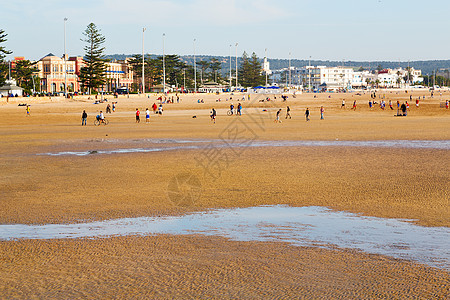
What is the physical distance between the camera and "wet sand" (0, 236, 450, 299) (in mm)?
6652

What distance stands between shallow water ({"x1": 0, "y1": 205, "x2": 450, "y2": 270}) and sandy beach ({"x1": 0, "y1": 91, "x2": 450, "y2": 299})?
16.1 inches

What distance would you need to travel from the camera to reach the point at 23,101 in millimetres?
70812

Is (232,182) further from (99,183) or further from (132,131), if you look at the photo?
(132,131)

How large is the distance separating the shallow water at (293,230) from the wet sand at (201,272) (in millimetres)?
482

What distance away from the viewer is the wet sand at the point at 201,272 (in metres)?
6.65

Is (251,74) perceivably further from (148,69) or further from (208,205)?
(208,205)

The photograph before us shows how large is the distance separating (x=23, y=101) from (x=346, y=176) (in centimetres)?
6220

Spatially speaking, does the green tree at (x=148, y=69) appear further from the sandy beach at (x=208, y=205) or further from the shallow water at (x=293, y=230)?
the shallow water at (x=293, y=230)

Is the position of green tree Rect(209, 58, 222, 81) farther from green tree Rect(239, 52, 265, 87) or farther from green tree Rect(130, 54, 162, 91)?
green tree Rect(130, 54, 162, 91)

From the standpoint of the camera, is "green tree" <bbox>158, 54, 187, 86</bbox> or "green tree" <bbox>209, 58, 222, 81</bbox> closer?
"green tree" <bbox>158, 54, 187, 86</bbox>

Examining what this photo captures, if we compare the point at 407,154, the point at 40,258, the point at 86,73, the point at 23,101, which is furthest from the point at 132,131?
the point at 86,73

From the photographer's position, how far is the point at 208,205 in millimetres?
12320

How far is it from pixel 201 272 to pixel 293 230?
113 inches

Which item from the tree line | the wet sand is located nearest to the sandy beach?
the wet sand
